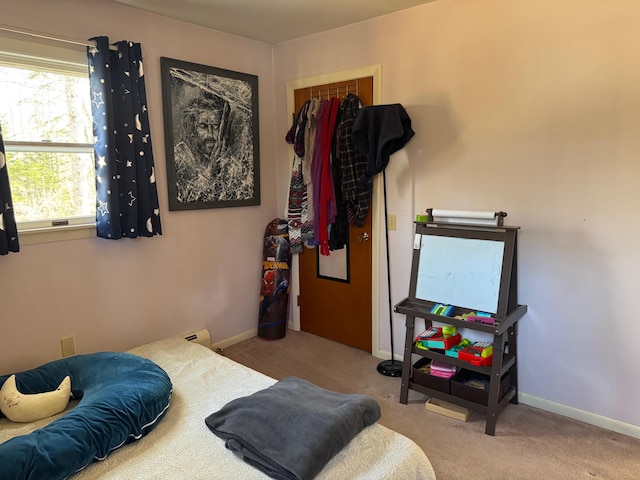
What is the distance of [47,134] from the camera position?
252cm

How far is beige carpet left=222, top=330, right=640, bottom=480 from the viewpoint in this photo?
2.05 m

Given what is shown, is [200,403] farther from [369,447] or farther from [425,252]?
[425,252]

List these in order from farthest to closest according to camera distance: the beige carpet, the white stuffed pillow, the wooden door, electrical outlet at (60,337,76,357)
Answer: the wooden door → electrical outlet at (60,337,76,357) → the beige carpet → the white stuffed pillow

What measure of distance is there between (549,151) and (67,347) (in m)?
3.01

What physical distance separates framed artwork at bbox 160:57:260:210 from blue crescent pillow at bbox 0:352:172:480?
1280 mm

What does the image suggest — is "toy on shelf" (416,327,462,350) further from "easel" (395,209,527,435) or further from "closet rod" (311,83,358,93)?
"closet rod" (311,83,358,93)

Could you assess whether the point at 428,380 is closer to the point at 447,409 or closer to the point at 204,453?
the point at 447,409

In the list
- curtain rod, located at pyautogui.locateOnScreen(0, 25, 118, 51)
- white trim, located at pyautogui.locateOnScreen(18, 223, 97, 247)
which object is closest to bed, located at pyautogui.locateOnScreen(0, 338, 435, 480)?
white trim, located at pyautogui.locateOnScreen(18, 223, 97, 247)

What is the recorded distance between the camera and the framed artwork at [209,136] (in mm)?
3043

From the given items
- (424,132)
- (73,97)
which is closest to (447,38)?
(424,132)

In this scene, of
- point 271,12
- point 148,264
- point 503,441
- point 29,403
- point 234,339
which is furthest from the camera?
point 234,339

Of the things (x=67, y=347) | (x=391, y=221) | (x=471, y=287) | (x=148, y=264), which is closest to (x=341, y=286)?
(x=391, y=221)

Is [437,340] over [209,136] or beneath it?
beneath

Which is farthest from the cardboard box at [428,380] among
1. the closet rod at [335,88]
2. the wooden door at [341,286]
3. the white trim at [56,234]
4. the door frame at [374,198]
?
the white trim at [56,234]
